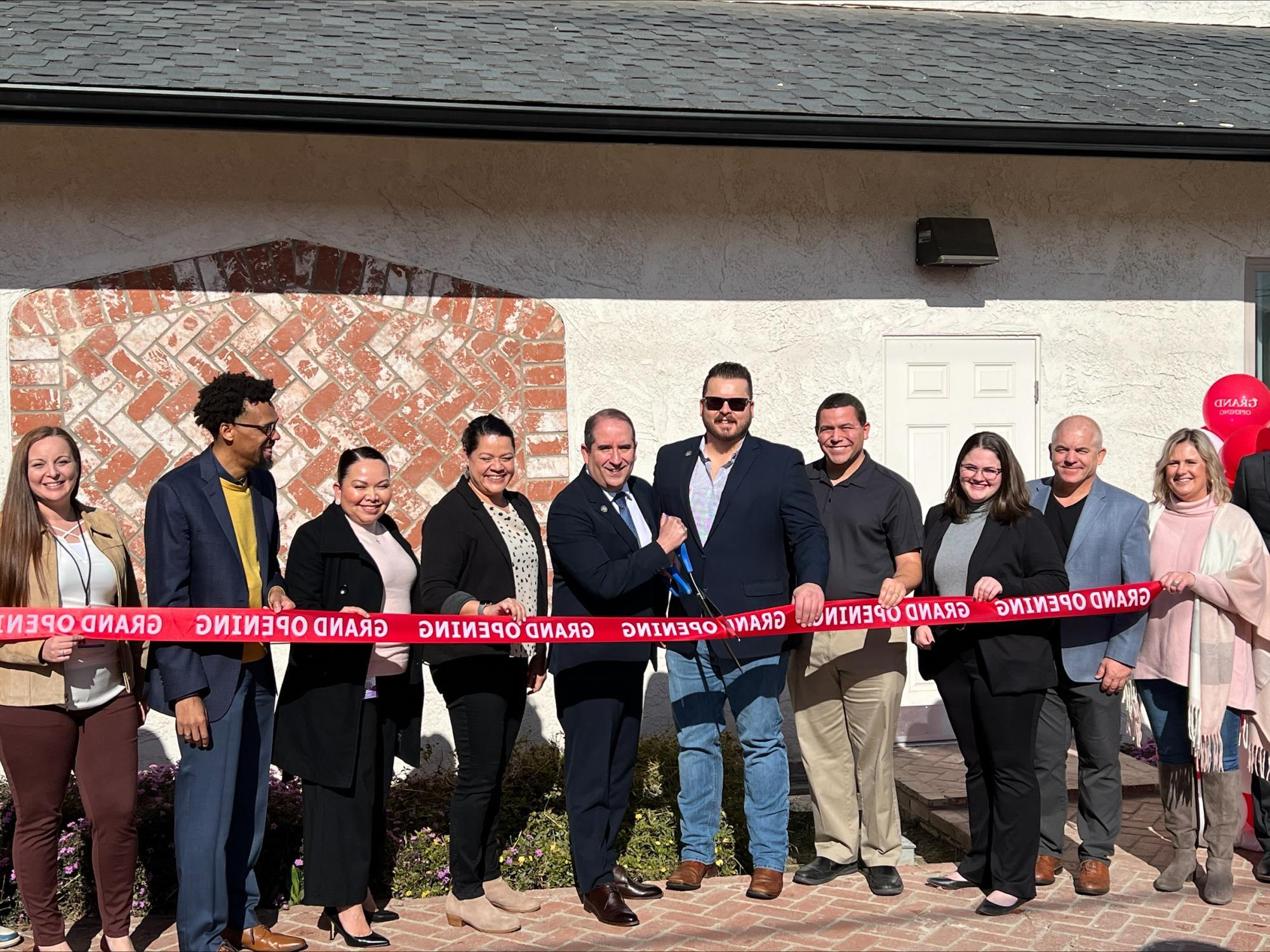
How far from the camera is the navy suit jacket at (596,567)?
16.6ft

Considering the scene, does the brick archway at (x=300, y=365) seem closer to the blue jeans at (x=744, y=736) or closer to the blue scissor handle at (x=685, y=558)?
the blue scissor handle at (x=685, y=558)

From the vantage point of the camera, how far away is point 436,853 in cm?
578

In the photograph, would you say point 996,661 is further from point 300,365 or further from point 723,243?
point 300,365

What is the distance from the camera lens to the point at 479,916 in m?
5.17

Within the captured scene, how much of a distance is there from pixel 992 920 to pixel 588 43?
5.03 metres

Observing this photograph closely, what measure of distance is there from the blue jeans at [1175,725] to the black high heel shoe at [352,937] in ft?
11.0

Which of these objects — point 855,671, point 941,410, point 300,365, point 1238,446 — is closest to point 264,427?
point 300,365

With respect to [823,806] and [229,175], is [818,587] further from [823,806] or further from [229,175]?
[229,175]

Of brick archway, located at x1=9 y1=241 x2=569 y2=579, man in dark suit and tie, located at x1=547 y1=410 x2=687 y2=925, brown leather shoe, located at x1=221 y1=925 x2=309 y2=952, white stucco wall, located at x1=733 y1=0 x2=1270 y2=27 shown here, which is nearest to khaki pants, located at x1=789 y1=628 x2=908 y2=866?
man in dark suit and tie, located at x1=547 y1=410 x2=687 y2=925

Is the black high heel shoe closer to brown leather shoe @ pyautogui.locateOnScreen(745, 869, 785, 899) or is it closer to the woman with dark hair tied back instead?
the woman with dark hair tied back

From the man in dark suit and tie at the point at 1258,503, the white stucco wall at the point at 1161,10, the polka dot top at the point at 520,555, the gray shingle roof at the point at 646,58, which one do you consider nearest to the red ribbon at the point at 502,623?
the polka dot top at the point at 520,555

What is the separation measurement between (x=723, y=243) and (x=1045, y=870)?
376 cm

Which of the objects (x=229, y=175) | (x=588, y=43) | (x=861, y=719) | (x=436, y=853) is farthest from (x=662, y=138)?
(x=436, y=853)

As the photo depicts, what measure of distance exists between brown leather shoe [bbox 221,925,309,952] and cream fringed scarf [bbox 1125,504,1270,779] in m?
3.78
